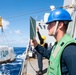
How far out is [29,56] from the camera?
14531mm

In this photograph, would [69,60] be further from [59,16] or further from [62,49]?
[59,16]

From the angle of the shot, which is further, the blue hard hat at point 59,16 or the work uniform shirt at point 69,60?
the blue hard hat at point 59,16

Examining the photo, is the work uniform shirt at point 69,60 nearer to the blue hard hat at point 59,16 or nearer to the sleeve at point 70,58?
the sleeve at point 70,58

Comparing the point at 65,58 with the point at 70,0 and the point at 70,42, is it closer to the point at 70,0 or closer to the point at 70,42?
the point at 70,42

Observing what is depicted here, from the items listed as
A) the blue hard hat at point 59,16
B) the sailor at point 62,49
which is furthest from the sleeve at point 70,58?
the blue hard hat at point 59,16

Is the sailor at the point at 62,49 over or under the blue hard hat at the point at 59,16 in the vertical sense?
under

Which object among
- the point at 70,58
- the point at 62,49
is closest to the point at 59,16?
the point at 62,49

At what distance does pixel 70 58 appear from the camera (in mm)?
2346

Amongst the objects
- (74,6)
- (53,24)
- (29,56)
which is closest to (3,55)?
(29,56)

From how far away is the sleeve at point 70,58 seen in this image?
2340 mm

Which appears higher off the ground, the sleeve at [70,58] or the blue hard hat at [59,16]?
the blue hard hat at [59,16]

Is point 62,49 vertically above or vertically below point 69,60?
above

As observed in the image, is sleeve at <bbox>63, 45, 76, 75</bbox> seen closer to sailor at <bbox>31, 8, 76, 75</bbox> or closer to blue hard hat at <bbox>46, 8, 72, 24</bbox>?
sailor at <bbox>31, 8, 76, 75</bbox>

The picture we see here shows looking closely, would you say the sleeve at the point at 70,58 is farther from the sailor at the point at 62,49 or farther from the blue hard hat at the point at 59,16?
the blue hard hat at the point at 59,16
